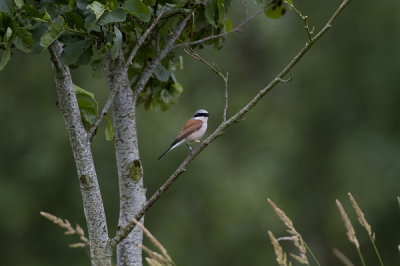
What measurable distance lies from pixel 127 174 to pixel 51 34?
108 centimetres

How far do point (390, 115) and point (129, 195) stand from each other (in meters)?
8.71

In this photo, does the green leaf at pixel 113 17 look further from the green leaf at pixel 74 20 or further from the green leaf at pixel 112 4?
the green leaf at pixel 74 20

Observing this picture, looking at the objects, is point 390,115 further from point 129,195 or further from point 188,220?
point 129,195

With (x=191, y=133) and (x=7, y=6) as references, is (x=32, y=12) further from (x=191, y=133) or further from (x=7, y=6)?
(x=191, y=133)

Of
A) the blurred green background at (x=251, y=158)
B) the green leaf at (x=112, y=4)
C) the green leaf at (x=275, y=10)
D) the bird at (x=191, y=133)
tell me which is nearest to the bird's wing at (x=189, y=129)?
the bird at (x=191, y=133)

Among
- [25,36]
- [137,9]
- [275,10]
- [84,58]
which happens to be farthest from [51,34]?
[275,10]

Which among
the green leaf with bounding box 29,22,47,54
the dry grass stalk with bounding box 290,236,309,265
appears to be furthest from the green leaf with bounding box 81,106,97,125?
the dry grass stalk with bounding box 290,236,309,265

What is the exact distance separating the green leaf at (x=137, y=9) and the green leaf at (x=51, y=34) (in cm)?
38

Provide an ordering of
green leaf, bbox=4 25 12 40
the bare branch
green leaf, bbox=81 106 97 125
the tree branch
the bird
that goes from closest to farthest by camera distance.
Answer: green leaf, bbox=4 25 12 40, the tree branch, green leaf, bbox=81 106 97 125, the bare branch, the bird

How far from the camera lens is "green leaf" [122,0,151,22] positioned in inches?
97.8

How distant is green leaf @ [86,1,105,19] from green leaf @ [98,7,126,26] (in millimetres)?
40

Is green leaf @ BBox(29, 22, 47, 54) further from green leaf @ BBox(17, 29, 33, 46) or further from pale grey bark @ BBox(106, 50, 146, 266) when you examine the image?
pale grey bark @ BBox(106, 50, 146, 266)

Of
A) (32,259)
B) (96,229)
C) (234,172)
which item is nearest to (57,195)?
(32,259)

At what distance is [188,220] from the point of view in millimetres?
11039
